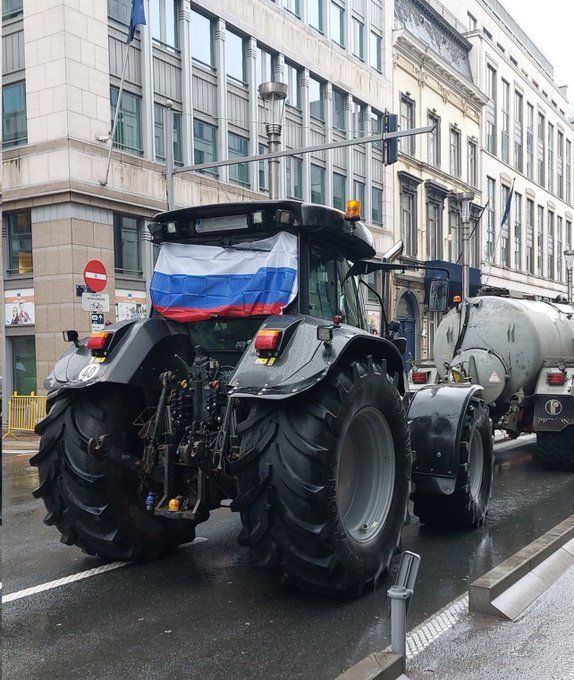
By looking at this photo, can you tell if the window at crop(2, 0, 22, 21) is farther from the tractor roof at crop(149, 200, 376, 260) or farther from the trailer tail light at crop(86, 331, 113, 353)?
the trailer tail light at crop(86, 331, 113, 353)

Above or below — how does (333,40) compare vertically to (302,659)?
above

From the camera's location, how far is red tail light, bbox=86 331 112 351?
532 centimetres

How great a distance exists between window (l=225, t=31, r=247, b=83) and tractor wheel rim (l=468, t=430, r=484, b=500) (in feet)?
61.2

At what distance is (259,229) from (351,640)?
2878mm

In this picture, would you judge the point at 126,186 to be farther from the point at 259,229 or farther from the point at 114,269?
the point at 259,229

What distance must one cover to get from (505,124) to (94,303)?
121 feet

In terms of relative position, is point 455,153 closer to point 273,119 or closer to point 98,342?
point 273,119

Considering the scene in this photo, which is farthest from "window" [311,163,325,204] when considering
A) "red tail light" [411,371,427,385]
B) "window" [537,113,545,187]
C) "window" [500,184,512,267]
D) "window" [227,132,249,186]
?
"window" [537,113,545,187]

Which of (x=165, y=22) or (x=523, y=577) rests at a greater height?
(x=165, y=22)

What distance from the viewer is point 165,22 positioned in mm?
20609

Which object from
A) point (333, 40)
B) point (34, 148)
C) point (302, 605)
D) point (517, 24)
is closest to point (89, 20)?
point (34, 148)

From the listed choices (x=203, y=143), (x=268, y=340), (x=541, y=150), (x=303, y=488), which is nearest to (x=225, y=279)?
(x=268, y=340)

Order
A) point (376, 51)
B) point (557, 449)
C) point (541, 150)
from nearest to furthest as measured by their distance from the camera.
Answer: point (557, 449) → point (376, 51) → point (541, 150)

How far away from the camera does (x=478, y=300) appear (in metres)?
10.8
